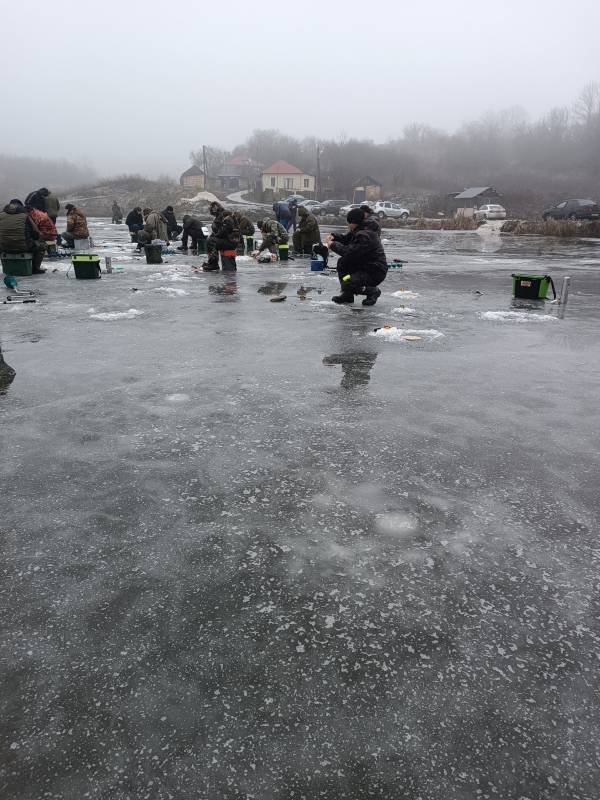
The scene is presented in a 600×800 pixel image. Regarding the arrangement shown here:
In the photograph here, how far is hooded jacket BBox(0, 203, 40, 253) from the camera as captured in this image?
1182 cm

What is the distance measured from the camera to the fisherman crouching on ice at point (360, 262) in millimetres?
9430

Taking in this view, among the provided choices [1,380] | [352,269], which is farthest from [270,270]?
[1,380]

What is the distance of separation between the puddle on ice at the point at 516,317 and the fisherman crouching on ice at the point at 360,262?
76.0 inches

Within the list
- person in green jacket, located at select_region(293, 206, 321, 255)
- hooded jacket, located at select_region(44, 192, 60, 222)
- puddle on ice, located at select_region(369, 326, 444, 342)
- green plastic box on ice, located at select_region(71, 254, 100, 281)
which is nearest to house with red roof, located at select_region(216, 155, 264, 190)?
hooded jacket, located at select_region(44, 192, 60, 222)

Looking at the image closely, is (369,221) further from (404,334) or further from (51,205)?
(51,205)

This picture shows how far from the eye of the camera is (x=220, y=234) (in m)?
13.4

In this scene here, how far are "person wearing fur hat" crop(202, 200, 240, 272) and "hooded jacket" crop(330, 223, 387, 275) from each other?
14.3ft

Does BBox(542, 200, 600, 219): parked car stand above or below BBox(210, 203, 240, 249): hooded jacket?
above

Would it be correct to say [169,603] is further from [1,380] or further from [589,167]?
[589,167]

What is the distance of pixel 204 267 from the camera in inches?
551

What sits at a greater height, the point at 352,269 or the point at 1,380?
the point at 352,269

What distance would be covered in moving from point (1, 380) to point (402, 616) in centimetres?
466

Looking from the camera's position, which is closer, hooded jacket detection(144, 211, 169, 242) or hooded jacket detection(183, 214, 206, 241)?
hooded jacket detection(144, 211, 169, 242)

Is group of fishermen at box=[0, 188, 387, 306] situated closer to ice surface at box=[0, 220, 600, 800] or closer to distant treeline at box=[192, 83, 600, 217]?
ice surface at box=[0, 220, 600, 800]
